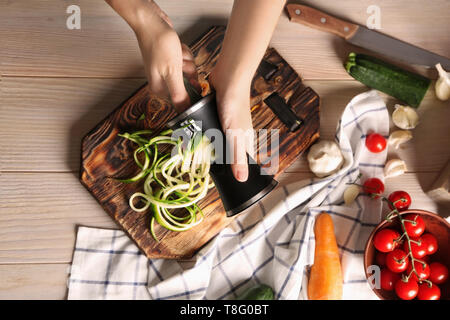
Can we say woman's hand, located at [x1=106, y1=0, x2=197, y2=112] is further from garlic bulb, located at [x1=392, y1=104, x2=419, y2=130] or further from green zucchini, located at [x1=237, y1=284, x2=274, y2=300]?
garlic bulb, located at [x1=392, y1=104, x2=419, y2=130]

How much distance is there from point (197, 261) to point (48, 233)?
1.53ft

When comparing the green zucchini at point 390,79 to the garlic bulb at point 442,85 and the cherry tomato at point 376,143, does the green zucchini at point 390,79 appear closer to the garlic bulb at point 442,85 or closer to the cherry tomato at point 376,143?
the garlic bulb at point 442,85

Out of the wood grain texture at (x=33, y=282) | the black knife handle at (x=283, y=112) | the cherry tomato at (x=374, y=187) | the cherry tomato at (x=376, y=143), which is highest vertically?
the black knife handle at (x=283, y=112)

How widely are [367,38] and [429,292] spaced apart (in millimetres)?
792

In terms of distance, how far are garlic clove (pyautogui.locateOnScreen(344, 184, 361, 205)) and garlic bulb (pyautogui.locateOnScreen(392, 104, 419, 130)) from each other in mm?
250

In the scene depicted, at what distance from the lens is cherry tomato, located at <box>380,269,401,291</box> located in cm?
107

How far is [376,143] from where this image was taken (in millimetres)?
1175

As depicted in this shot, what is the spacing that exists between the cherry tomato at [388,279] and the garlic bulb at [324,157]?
33 centimetres

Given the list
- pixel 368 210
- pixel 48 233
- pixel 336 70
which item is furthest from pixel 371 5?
pixel 48 233

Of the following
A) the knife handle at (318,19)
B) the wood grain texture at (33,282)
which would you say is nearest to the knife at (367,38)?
the knife handle at (318,19)

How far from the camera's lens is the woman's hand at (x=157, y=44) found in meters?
0.88

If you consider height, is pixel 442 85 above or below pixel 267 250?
above

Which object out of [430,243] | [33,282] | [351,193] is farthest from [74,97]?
[430,243]

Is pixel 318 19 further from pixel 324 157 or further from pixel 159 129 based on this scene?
pixel 159 129
